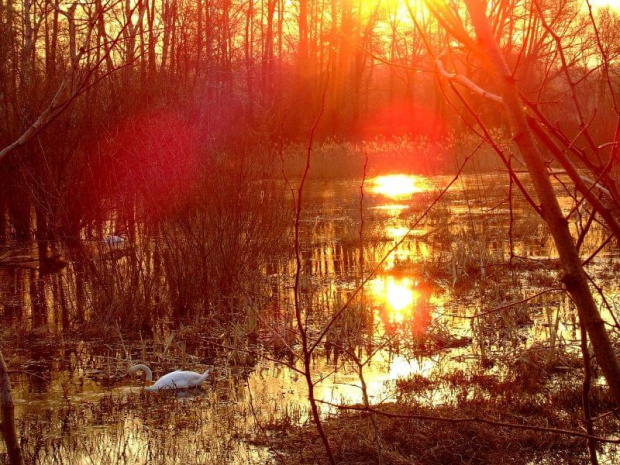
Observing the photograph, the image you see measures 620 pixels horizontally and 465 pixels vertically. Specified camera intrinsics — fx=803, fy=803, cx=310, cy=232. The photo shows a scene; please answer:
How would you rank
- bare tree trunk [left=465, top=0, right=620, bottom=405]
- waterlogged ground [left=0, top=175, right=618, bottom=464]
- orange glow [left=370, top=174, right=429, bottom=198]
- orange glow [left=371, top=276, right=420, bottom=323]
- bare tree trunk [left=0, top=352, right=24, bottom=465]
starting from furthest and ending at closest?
orange glow [left=370, top=174, right=429, bottom=198], orange glow [left=371, top=276, right=420, bottom=323], waterlogged ground [left=0, top=175, right=618, bottom=464], bare tree trunk [left=0, top=352, right=24, bottom=465], bare tree trunk [left=465, top=0, right=620, bottom=405]

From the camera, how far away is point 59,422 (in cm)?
484

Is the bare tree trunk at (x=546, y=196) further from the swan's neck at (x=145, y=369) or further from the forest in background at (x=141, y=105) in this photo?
the swan's neck at (x=145, y=369)

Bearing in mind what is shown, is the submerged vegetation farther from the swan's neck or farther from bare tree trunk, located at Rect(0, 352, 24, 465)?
the swan's neck

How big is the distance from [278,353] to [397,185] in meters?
14.0

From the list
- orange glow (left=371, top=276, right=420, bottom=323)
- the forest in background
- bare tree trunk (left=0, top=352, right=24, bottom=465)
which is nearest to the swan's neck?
the forest in background

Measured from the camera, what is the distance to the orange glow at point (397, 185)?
721 inches

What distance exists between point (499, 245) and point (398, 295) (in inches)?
113

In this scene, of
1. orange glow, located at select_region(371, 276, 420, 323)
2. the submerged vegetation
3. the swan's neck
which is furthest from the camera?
→ orange glow, located at select_region(371, 276, 420, 323)

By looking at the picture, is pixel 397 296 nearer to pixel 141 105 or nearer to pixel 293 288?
pixel 141 105

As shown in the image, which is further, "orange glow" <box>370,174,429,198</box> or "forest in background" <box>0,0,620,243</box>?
"orange glow" <box>370,174,429,198</box>

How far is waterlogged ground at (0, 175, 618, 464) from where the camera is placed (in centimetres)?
452

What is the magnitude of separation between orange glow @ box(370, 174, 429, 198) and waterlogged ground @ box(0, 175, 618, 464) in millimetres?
7448

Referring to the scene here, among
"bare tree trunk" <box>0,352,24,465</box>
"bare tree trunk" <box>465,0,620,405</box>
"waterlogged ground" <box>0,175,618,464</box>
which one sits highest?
"bare tree trunk" <box>465,0,620,405</box>

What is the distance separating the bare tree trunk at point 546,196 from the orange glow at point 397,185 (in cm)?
1657
